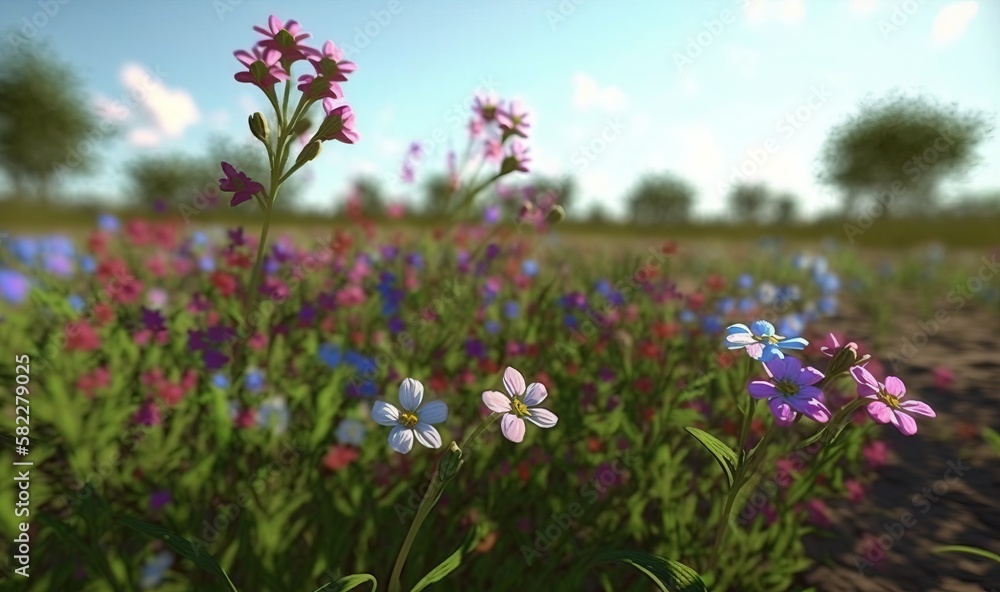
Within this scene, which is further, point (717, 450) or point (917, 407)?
point (717, 450)

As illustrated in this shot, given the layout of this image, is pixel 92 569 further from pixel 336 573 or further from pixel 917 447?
pixel 917 447

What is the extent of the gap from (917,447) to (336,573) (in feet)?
7.96

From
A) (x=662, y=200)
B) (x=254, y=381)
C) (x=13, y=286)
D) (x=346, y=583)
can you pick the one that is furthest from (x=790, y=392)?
(x=662, y=200)

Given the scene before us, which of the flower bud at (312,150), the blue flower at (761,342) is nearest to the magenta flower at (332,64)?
the flower bud at (312,150)

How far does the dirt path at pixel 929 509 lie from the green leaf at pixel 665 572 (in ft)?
2.82

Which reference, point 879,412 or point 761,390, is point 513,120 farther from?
point 879,412

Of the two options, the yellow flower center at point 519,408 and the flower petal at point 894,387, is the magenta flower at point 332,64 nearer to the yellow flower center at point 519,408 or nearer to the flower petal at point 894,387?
the yellow flower center at point 519,408

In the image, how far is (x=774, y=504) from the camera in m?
1.77

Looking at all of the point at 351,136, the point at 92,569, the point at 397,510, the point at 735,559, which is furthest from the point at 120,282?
the point at 735,559

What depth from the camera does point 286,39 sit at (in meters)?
1.09

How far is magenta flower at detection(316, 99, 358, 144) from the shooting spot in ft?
3.58

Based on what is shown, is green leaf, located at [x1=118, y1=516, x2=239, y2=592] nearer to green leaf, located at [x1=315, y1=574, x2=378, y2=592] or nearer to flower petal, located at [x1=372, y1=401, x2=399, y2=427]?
green leaf, located at [x1=315, y1=574, x2=378, y2=592]

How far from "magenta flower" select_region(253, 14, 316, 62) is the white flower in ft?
2.21

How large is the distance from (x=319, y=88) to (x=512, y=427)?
2.41 ft
